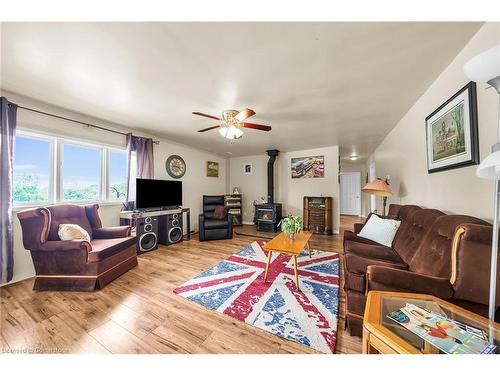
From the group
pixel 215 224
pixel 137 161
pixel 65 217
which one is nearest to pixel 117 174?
pixel 137 161

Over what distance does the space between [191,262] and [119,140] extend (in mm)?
2596

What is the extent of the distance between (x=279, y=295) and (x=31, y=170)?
11.7 feet

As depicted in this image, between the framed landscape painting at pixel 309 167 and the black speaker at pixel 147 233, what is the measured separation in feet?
12.8

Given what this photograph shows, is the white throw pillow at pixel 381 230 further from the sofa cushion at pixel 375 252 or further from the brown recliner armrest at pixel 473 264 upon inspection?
the brown recliner armrest at pixel 473 264

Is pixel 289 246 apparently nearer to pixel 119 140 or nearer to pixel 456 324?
pixel 456 324

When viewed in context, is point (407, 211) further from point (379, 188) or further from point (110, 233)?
point (110, 233)

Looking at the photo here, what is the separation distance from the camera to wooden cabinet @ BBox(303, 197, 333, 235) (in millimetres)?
4676

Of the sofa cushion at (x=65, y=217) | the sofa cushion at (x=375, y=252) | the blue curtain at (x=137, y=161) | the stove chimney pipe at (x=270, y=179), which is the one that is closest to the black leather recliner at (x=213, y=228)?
the blue curtain at (x=137, y=161)

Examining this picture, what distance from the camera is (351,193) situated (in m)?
7.56

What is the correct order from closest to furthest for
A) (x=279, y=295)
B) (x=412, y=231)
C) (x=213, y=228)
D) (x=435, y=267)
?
(x=435, y=267) → (x=412, y=231) → (x=279, y=295) → (x=213, y=228)

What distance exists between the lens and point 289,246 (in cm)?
222

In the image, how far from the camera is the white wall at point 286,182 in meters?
4.85

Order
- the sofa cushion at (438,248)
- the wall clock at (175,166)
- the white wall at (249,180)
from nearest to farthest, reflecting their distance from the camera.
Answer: the sofa cushion at (438,248)
the wall clock at (175,166)
the white wall at (249,180)
